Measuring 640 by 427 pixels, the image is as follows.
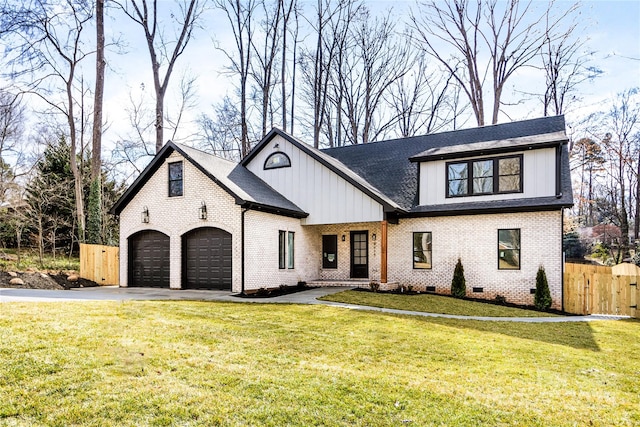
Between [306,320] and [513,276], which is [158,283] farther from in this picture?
[513,276]

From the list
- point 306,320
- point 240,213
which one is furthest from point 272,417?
point 240,213

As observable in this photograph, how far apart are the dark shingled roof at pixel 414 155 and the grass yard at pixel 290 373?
6313 mm

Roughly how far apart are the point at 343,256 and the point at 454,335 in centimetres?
912

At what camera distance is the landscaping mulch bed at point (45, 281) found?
14227mm

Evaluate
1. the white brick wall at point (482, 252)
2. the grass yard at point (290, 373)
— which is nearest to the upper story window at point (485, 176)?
the white brick wall at point (482, 252)

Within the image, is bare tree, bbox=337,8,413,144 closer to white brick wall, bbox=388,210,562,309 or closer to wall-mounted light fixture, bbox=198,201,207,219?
white brick wall, bbox=388,210,562,309

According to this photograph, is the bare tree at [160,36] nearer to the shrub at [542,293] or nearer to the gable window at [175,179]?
the gable window at [175,179]

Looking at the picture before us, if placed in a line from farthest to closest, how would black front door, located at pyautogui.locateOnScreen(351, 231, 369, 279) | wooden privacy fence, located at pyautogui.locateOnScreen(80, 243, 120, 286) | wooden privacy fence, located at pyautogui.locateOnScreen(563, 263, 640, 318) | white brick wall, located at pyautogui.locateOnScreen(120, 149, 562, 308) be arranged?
wooden privacy fence, located at pyautogui.locateOnScreen(80, 243, 120, 286), black front door, located at pyautogui.locateOnScreen(351, 231, 369, 279), white brick wall, located at pyautogui.locateOnScreen(120, 149, 562, 308), wooden privacy fence, located at pyautogui.locateOnScreen(563, 263, 640, 318)

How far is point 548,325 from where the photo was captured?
33.2ft

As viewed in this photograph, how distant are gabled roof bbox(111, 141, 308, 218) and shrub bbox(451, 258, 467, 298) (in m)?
5.80

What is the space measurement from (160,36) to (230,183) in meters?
14.1

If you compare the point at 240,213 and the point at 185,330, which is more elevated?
the point at 240,213

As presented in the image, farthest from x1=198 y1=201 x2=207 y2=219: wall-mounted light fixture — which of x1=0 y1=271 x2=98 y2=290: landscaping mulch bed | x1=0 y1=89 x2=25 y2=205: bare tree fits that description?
x1=0 y1=89 x2=25 y2=205: bare tree

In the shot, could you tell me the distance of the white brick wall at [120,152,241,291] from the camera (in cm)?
1358
